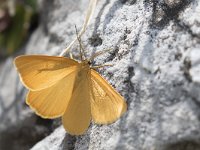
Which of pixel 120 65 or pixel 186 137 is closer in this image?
pixel 186 137

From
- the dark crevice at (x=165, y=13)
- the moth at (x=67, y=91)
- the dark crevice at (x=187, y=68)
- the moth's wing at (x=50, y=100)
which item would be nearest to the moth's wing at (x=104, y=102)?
the moth at (x=67, y=91)

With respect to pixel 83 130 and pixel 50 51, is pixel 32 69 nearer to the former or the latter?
pixel 83 130

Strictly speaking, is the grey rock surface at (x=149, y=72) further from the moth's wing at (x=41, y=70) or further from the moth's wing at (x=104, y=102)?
the moth's wing at (x=41, y=70)

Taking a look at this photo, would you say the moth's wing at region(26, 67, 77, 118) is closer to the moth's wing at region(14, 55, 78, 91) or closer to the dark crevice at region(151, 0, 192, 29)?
the moth's wing at region(14, 55, 78, 91)

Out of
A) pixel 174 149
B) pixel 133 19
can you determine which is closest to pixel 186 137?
pixel 174 149

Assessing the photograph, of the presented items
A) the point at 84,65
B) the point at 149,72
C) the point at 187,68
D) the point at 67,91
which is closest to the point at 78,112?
the point at 67,91

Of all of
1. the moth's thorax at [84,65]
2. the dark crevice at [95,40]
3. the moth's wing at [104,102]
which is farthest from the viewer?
the dark crevice at [95,40]

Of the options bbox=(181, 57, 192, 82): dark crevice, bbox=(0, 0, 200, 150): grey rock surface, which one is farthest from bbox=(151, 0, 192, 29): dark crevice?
bbox=(181, 57, 192, 82): dark crevice
